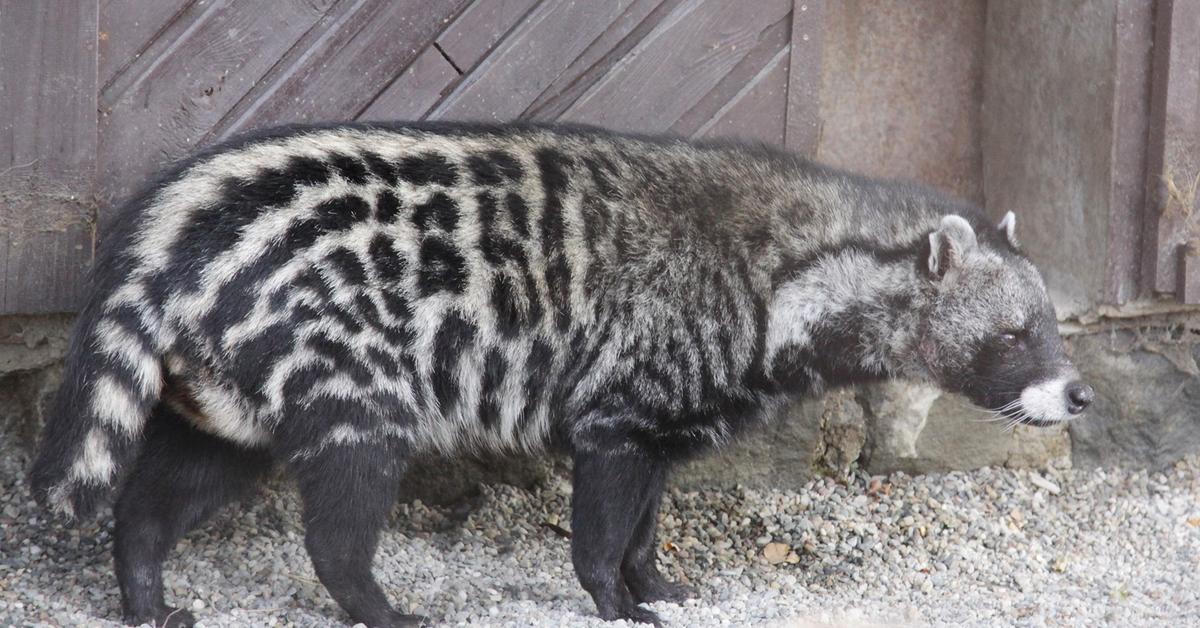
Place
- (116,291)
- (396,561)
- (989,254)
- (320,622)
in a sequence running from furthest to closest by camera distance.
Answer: (396,561), (989,254), (320,622), (116,291)

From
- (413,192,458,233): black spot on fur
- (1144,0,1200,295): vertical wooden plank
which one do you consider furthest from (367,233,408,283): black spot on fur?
(1144,0,1200,295): vertical wooden plank

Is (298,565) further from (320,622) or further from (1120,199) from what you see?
(1120,199)

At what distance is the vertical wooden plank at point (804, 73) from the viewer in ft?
18.1

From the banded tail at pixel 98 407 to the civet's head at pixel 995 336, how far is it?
250 centimetres

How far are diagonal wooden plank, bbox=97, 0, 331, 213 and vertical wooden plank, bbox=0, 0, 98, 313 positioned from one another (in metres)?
0.10

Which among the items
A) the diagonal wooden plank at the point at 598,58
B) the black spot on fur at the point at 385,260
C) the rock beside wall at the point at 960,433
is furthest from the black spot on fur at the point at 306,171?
the rock beside wall at the point at 960,433

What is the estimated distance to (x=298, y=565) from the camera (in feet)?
16.2

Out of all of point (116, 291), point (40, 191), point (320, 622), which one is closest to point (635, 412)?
point (320, 622)

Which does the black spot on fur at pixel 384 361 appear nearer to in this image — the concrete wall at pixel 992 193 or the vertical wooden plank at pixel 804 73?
the concrete wall at pixel 992 193

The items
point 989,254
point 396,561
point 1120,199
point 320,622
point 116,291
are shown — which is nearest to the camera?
point 116,291

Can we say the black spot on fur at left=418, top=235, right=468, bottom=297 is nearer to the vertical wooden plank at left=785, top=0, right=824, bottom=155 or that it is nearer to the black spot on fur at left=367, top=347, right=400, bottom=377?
the black spot on fur at left=367, top=347, right=400, bottom=377

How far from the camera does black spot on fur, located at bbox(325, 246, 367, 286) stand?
4.14 meters

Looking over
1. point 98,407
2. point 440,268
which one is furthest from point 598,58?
point 98,407

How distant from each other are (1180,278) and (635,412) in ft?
8.58
